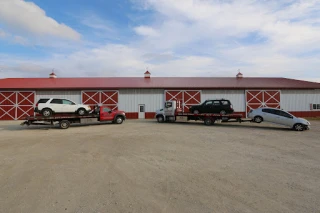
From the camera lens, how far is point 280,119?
14812 mm

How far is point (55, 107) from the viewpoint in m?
15.7

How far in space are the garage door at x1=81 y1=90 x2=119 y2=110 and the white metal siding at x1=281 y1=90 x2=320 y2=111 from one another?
21655mm

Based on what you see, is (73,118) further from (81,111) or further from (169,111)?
(169,111)

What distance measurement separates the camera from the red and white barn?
23641 millimetres

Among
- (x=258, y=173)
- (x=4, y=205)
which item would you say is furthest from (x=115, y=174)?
(x=258, y=173)

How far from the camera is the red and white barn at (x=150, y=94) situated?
23.6m

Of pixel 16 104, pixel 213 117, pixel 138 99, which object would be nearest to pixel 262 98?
pixel 213 117

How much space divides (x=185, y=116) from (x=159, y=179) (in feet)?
43.5

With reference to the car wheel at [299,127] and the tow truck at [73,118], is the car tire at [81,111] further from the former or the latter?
the car wheel at [299,127]

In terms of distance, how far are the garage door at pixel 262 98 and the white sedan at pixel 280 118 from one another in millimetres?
9894

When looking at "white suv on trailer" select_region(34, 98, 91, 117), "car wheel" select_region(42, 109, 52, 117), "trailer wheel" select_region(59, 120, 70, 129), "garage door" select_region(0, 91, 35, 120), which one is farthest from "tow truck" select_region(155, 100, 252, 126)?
"garage door" select_region(0, 91, 35, 120)

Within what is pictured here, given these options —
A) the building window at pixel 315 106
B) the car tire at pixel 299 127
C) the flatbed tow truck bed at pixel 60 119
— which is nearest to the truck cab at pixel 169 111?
the flatbed tow truck bed at pixel 60 119

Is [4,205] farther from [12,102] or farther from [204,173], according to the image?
[12,102]

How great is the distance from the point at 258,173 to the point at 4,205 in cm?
606
